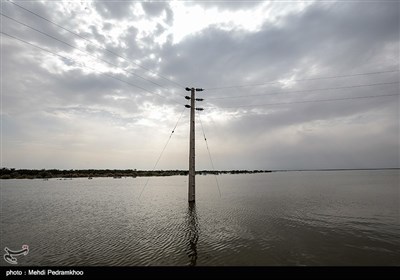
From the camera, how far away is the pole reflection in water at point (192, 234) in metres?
11.8

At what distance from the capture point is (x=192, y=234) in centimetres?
1630

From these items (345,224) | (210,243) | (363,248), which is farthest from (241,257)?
(345,224)

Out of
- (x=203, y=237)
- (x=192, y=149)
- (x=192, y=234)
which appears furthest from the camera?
(x=192, y=149)

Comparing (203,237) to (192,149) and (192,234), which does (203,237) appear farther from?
(192,149)

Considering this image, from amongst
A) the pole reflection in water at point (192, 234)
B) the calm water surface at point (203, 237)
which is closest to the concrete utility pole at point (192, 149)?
the pole reflection in water at point (192, 234)

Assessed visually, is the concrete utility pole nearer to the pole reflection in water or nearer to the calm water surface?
the pole reflection in water

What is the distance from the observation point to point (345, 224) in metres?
19.7

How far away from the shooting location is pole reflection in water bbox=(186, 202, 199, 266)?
11.8 m

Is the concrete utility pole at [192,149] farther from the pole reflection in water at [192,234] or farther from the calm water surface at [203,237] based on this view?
the calm water surface at [203,237]

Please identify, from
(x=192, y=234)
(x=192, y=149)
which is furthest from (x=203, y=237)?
(x=192, y=149)

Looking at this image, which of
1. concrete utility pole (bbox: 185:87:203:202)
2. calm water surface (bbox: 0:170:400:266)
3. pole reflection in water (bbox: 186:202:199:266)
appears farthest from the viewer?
concrete utility pole (bbox: 185:87:203:202)

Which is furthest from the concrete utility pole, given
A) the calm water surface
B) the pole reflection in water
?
the calm water surface
